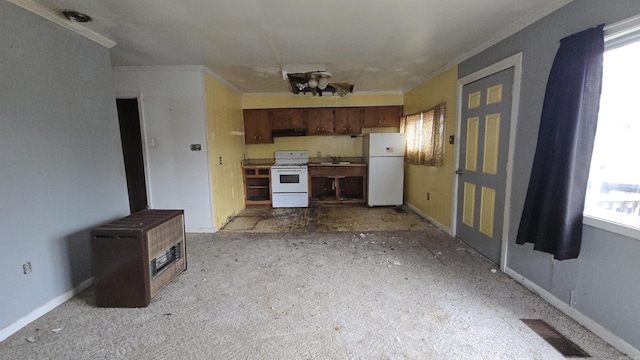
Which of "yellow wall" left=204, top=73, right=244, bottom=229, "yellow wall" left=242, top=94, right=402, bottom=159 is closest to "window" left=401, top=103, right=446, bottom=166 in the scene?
"yellow wall" left=242, top=94, right=402, bottom=159

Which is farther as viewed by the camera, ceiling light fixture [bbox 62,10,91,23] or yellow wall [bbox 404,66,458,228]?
yellow wall [bbox 404,66,458,228]

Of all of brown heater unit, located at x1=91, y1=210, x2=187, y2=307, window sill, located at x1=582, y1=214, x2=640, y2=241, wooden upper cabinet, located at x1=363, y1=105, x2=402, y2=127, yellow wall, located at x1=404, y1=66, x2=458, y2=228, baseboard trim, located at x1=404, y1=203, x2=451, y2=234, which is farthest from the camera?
wooden upper cabinet, located at x1=363, y1=105, x2=402, y2=127

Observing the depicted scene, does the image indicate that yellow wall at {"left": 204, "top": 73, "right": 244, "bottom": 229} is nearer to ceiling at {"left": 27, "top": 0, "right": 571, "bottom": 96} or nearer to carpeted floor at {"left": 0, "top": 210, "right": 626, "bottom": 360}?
ceiling at {"left": 27, "top": 0, "right": 571, "bottom": 96}

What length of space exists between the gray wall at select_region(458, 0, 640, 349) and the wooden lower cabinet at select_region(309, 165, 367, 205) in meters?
3.06

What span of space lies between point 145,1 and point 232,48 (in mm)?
1019

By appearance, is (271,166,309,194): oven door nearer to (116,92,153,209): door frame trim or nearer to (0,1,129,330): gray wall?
(116,92,153,209): door frame trim

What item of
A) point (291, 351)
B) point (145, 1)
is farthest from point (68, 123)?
point (291, 351)

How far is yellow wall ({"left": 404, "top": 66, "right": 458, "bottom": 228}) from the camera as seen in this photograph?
3.42 m

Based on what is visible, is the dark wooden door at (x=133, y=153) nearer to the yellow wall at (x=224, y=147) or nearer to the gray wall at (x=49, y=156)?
the yellow wall at (x=224, y=147)

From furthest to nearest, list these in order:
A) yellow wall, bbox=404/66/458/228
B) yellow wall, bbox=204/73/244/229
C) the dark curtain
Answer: yellow wall, bbox=204/73/244/229 → yellow wall, bbox=404/66/458/228 → the dark curtain

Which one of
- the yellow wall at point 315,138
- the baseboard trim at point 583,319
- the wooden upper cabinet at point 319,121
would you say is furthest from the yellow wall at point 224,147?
the baseboard trim at point 583,319

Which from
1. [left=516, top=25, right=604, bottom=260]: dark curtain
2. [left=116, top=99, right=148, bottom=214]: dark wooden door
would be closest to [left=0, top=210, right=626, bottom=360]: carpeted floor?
[left=516, top=25, right=604, bottom=260]: dark curtain

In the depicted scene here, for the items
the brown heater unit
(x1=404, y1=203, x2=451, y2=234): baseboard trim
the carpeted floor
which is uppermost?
the brown heater unit

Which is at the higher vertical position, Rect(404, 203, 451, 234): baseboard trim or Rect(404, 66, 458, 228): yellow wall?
Rect(404, 66, 458, 228): yellow wall
